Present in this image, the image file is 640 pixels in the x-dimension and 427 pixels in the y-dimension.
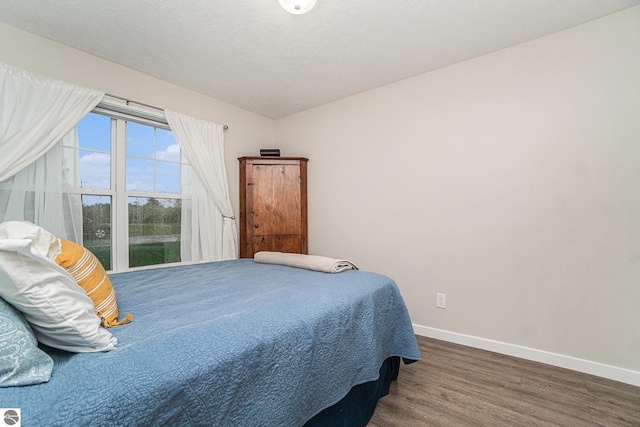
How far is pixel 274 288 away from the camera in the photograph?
5.48 ft

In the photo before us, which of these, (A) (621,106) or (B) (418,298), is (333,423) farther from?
(A) (621,106)

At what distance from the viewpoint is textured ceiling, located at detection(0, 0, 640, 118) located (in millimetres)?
1866

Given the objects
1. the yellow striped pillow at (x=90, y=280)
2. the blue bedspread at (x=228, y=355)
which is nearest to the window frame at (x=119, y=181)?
the blue bedspread at (x=228, y=355)

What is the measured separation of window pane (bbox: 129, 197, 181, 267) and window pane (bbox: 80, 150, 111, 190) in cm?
27

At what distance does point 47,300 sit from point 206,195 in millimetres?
2477

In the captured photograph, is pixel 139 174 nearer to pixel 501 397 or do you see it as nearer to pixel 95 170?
pixel 95 170

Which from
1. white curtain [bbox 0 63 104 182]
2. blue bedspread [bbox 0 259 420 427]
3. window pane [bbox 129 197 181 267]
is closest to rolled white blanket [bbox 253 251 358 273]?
blue bedspread [bbox 0 259 420 427]

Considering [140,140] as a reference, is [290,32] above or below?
above

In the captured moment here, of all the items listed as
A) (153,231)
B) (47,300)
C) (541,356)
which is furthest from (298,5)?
(541,356)

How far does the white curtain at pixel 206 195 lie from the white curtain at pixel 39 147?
809mm

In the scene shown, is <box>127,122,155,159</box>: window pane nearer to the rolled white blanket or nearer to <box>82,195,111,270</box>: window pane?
<box>82,195,111,270</box>: window pane

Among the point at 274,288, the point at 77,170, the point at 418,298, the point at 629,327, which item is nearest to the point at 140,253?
the point at 77,170

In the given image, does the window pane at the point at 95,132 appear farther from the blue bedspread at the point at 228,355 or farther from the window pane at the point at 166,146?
the blue bedspread at the point at 228,355

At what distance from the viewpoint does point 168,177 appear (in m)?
2.97
